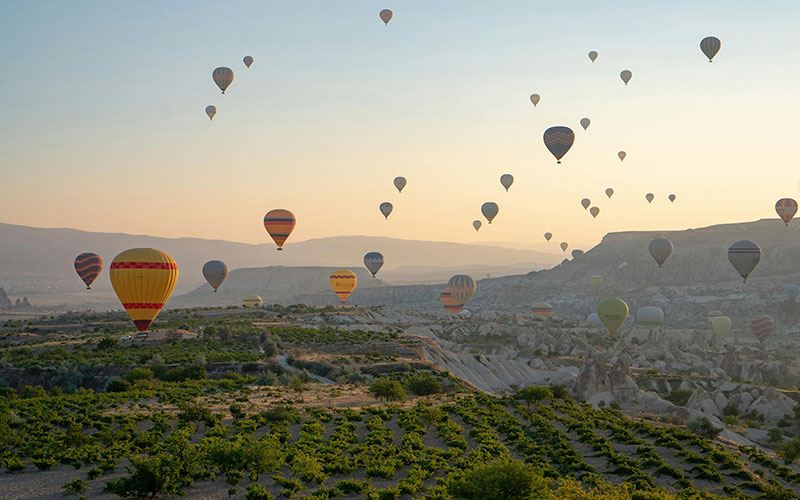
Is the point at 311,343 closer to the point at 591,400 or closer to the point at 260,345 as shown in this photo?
the point at 260,345

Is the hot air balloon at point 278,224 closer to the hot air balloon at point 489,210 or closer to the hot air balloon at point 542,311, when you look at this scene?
the hot air balloon at point 489,210

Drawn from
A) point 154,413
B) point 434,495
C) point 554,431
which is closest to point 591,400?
point 554,431

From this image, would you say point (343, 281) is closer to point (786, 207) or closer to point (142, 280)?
point (142, 280)

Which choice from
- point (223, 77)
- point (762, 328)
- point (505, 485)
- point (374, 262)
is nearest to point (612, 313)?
point (762, 328)

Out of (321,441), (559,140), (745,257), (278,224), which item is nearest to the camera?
(321,441)

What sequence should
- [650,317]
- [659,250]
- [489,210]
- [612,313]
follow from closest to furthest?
1. [612,313]
2. [489,210]
3. [650,317]
4. [659,250]

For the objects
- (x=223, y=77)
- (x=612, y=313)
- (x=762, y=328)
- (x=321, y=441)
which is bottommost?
(x=762, y=328)

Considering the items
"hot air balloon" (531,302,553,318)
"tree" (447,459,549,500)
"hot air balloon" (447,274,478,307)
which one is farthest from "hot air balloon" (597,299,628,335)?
"tree" (447,459,549,500)

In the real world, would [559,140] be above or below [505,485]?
above
